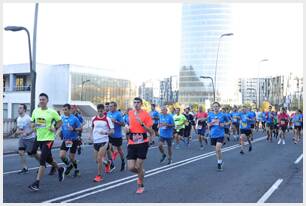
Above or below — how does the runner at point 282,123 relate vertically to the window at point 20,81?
below

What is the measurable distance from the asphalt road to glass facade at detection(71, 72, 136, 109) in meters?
71.2

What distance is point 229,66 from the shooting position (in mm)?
145750

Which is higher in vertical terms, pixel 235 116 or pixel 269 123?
pixel 235 116

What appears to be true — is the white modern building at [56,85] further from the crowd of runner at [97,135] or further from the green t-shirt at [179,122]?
the crowd of runner at [97,135]

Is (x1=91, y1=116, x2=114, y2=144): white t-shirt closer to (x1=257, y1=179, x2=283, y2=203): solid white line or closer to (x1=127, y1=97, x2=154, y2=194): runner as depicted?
(x1=127, y1=97, x2=154, y2=194): runner

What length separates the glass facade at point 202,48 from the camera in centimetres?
12600

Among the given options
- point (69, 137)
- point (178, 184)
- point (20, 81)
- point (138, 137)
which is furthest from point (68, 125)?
point (20, 81)

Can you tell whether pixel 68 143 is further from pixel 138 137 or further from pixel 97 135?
pixel 138 137

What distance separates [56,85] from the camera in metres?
83.2

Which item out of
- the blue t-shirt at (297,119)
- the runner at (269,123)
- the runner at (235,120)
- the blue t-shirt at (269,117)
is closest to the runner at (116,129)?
the runner at (235,120)

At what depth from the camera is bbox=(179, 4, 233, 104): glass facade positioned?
126 meters

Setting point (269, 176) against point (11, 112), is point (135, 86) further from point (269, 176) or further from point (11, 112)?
point (269, 176)

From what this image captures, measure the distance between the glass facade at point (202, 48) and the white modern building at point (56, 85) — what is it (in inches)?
1705

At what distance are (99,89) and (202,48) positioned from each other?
2176 inches
